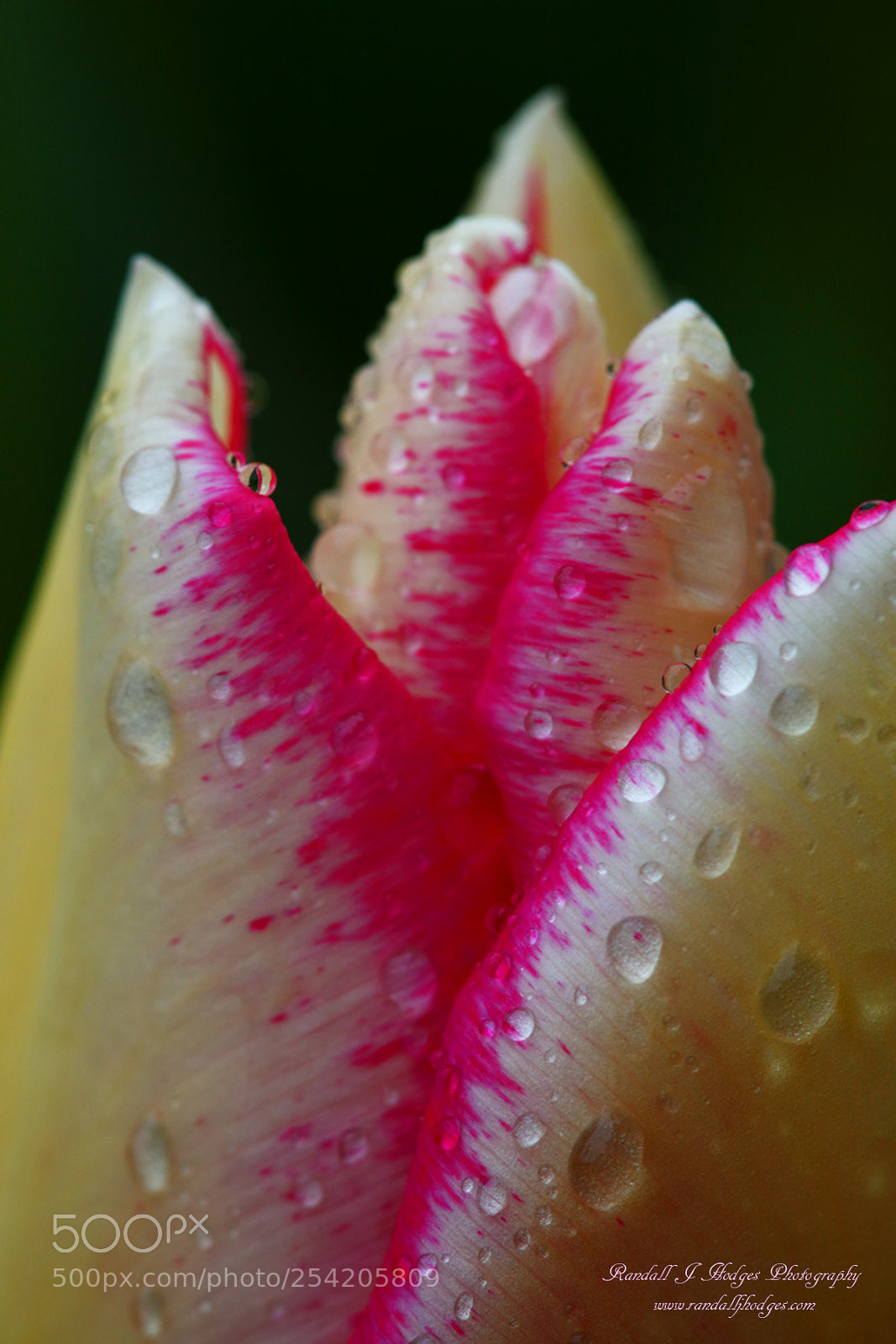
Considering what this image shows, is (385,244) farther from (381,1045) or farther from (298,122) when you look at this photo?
(381,1045)

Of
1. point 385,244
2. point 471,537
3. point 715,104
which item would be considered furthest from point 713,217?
point 471,537

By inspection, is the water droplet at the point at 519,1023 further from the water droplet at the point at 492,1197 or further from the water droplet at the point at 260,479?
the water droplet at the point at 260,479

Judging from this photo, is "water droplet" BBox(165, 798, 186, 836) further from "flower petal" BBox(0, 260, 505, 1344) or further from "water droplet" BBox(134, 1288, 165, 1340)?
"water droplet" BBox(134, 1288, 165, 1340)

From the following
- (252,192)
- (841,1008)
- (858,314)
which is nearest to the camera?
(841,1008)

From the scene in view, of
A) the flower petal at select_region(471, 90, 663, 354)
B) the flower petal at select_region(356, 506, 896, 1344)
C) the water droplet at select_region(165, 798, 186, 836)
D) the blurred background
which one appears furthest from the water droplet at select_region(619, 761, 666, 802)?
the blurred background

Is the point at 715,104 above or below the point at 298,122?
below

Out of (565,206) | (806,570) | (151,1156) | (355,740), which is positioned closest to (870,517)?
(806,570)

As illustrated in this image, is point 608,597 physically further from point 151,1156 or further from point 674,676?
point 151,1156

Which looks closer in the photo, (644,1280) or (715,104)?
(644,1280)
